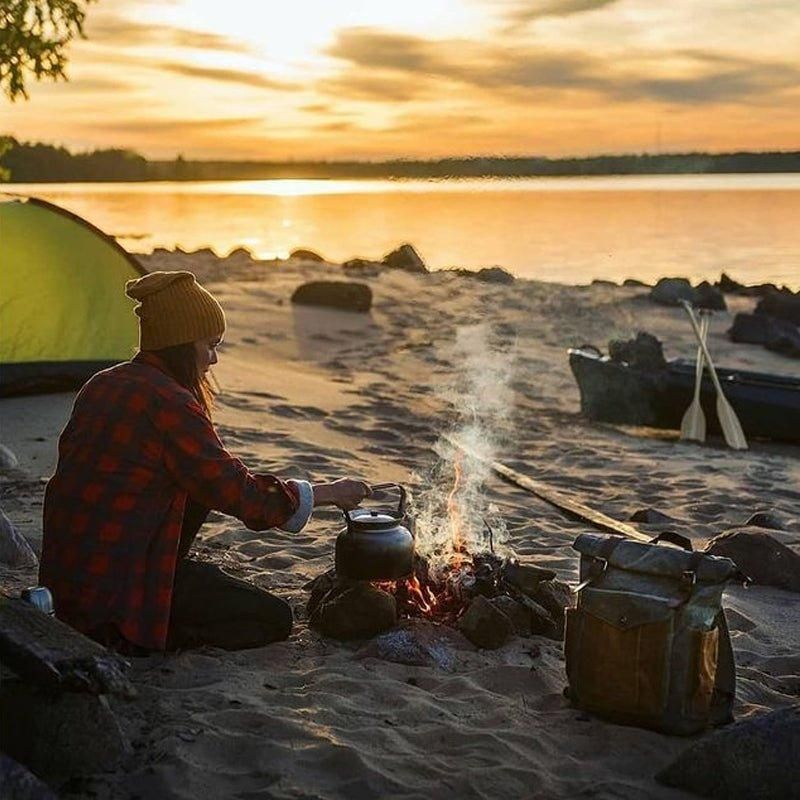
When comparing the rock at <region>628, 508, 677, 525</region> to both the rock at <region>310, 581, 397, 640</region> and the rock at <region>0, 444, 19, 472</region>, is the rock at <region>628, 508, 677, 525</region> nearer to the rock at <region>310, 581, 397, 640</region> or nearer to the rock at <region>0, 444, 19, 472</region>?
the rock at <region>310, 581, 397, 640</region>

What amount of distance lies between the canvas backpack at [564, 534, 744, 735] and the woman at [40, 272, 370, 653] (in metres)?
1.21

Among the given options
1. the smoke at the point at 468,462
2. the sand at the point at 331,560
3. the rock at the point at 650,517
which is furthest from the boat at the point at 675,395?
the rock at the point at 650,517

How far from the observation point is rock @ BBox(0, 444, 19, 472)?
332 inches

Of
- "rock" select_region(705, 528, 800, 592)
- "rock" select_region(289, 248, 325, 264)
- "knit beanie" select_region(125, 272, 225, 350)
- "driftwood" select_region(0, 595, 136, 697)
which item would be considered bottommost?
"rock" select_region(705, 528, 800, 592)

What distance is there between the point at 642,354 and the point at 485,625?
779 cm

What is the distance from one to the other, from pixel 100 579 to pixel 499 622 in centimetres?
182

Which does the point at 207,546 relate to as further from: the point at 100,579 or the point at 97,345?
the point at 97,345

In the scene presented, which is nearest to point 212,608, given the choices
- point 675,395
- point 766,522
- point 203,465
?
point 203,465

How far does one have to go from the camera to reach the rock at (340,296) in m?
20.1

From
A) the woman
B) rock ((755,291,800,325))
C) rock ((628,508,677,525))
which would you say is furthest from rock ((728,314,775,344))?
the woman

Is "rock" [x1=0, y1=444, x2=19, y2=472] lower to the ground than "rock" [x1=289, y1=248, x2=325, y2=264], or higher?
lower

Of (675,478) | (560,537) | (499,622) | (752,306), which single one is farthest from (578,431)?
(752,306)

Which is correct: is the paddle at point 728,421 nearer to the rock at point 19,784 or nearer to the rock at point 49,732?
the rock at point 49,732

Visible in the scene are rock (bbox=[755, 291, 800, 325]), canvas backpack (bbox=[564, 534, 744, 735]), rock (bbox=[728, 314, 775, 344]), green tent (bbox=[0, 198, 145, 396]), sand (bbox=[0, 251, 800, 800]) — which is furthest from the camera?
rock (bbox=[755, 291, 800, 325])
